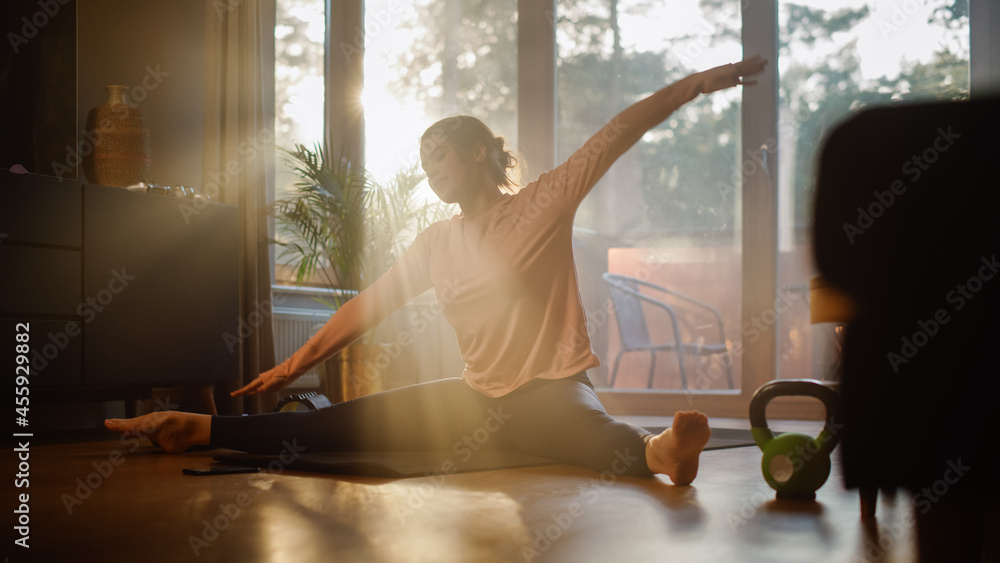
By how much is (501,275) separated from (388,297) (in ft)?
1.21

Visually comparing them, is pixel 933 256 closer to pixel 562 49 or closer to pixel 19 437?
pixel 19 437

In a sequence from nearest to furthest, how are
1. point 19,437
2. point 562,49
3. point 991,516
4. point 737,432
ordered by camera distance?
point 991,516
point 19,437
point 737,432
point 562,49

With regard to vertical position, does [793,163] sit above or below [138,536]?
above

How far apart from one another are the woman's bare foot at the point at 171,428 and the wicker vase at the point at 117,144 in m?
1.37

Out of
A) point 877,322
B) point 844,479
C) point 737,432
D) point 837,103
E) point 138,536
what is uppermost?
point 837,103

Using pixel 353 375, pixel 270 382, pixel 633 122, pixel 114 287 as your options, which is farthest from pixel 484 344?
pixel 353 375

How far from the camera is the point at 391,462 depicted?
1973 mm

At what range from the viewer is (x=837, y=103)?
4242mm

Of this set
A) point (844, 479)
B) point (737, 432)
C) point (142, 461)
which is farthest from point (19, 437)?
point (844, 479)

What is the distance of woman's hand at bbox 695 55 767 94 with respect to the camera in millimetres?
1618

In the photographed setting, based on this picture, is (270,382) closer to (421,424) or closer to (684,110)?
(421,424)

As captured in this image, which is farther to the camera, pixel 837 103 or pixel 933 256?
pixel 837 103

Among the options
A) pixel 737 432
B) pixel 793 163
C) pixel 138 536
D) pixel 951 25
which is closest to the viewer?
pixel 138 536

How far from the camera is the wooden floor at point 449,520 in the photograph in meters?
1.12
